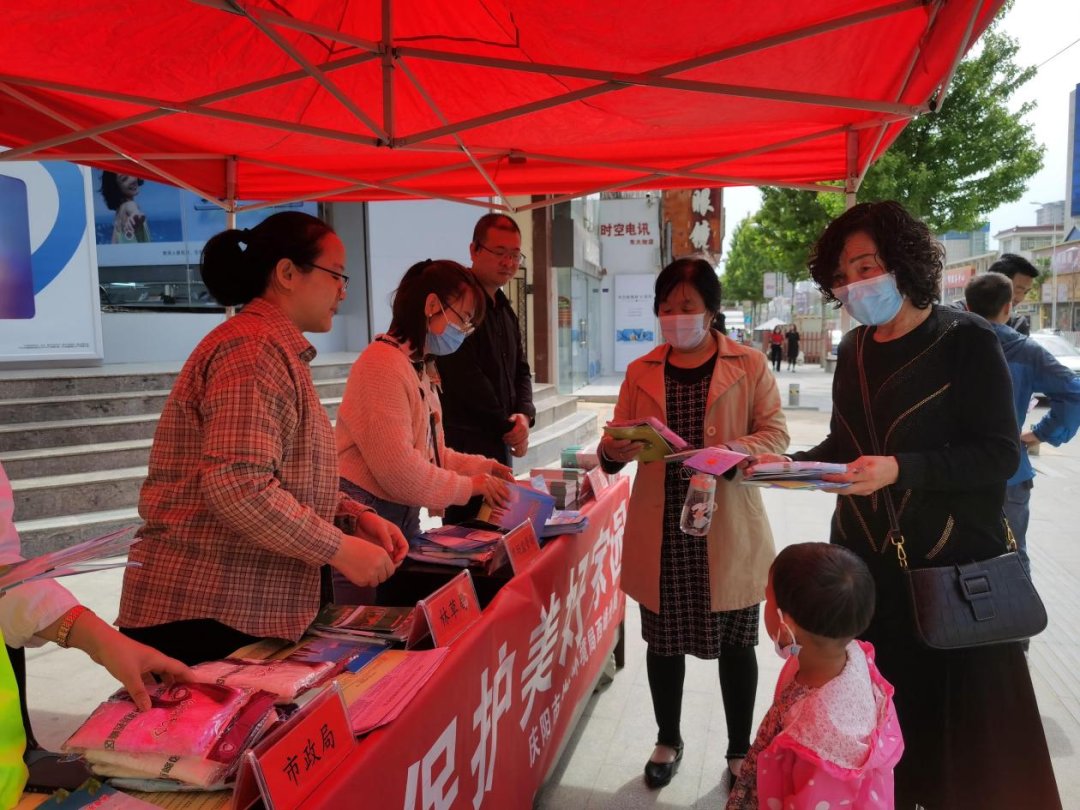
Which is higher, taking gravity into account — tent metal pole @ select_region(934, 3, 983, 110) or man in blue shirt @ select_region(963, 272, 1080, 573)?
tent metal pole @ select_region(934, 3, 983, 110)

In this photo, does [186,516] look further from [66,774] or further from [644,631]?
[644,631]

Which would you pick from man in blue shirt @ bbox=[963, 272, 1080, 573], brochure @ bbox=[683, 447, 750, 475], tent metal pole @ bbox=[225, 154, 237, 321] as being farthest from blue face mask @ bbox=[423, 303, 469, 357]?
man in blue shirt @ bbox=[963, 272, 1080, 573]

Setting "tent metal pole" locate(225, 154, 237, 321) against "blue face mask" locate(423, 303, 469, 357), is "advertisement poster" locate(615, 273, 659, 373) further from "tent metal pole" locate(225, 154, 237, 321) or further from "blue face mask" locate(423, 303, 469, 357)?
"blue face mask" locate(423, 303, 469, 357)

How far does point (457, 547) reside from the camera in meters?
2.23

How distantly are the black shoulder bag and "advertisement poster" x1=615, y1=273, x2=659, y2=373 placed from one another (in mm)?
20632

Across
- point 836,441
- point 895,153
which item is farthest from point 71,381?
point 895,153

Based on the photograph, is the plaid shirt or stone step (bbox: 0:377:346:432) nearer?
the plaid shirt

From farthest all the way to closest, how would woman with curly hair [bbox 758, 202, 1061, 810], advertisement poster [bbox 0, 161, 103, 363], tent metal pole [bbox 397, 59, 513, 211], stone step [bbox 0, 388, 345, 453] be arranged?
advertisement poster [bbox 0, 161, 103, 363] → stone step [bbox 0, 388, 345, 453] → tent metal pole [bbox 397, 59, 513, 211] → woman with curly hair [bbox 758, 202, 1061, 810]

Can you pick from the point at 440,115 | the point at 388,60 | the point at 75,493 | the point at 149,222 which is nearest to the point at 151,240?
the point at 149,222

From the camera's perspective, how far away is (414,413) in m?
2.21

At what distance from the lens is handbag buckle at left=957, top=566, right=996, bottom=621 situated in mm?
1716

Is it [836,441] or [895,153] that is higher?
[895,153]

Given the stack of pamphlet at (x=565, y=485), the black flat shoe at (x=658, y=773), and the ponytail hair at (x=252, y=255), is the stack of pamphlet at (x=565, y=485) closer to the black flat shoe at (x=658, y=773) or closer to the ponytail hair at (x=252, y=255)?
the black flat shoe at (x=658, y=773)

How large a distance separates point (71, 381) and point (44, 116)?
3.60 meters
